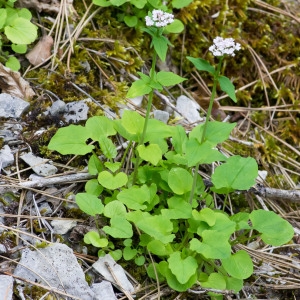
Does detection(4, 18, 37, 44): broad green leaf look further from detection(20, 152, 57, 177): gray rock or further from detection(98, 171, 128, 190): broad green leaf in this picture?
detection(98, 171, 128, 190): broad green leaf

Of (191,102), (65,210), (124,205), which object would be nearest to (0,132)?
(65,210)

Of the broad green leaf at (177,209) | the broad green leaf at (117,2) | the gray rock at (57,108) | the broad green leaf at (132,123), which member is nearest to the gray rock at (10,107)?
the gray rock at (57,108)

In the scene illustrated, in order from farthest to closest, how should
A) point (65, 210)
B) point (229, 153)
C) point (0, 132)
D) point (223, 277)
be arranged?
point (229, 153), point (0, 132), point (65, 210), point (223, 277)

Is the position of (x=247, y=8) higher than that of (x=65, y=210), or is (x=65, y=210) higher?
(x=247, y=8)

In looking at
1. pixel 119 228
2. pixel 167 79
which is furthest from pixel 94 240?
pixel 167 79

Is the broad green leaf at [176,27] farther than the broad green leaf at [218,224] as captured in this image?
Yes

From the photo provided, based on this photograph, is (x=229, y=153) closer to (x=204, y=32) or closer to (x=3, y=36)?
(x=204, y=32)

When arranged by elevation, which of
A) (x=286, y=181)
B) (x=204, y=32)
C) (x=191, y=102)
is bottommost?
(x=286, y=181)

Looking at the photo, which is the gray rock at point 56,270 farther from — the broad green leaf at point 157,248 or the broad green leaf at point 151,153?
the broad green leaf at point 151,153
